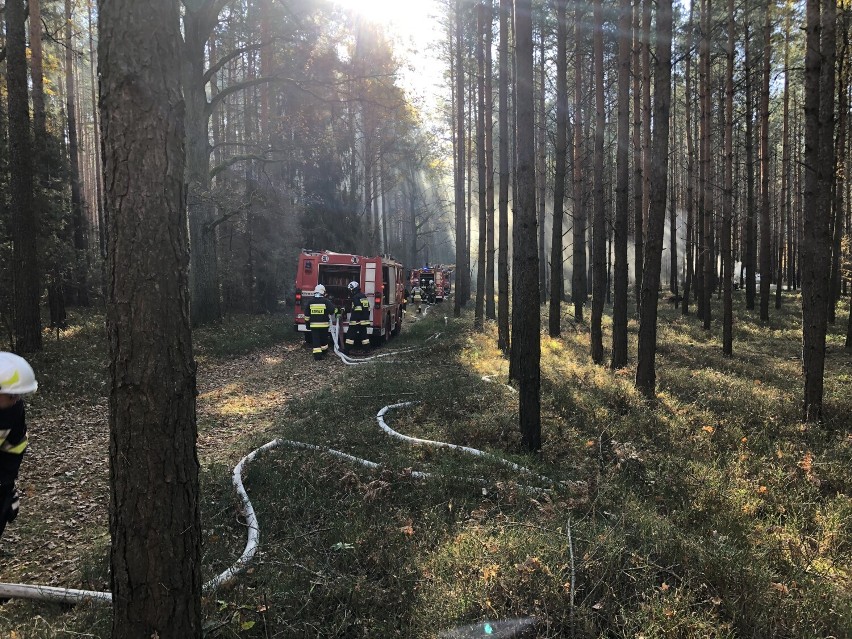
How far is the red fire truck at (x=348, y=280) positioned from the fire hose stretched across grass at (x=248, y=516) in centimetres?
720

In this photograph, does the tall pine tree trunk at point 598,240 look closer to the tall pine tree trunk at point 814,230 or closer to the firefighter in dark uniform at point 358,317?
the tall pine tree trunk at point 814,230

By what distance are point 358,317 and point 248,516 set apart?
10076 millimetres

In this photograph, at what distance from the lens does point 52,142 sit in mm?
14680

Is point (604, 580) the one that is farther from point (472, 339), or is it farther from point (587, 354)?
point (472, 339)

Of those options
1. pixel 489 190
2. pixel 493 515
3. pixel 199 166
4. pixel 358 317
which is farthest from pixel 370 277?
pixel 493 515

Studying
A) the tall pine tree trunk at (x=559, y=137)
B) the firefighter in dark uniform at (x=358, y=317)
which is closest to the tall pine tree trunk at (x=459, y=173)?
the tall pine tree trunk at (x=559, y=137)

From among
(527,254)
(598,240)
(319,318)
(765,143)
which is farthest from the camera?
(765,143)

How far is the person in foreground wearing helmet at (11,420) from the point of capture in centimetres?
297

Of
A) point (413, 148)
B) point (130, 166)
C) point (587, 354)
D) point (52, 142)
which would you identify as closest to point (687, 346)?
point (587, 354)

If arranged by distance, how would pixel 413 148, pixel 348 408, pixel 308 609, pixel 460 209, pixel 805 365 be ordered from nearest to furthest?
1. pixel 308 609
2. pixel 805 365
3. pixel 348 408
4. pixel 460 209
5. pixel 413 148

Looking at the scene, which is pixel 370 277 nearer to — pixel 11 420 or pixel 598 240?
pixel 598 240

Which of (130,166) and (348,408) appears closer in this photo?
(130,166)

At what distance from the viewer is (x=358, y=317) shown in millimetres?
14000

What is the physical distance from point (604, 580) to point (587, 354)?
9550 mm
